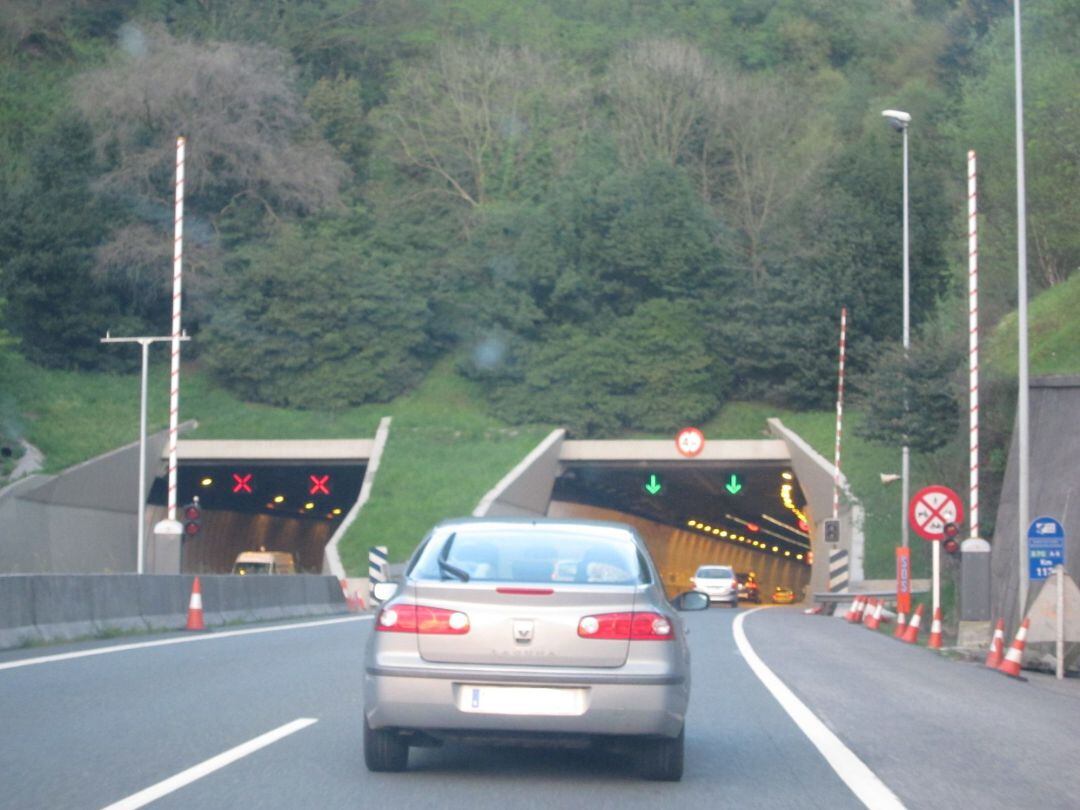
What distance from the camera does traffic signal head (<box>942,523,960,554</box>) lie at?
27.8 meters

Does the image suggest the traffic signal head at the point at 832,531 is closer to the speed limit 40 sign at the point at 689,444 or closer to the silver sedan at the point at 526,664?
the speed limit 40 sign at the point at 689,444

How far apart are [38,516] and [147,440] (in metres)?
5.97

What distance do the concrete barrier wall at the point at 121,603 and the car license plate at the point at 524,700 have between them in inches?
394

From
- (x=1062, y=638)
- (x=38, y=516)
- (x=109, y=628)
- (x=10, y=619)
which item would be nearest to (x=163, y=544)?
(x=109, y=628)

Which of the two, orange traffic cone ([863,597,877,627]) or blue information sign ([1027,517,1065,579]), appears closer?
blue information sign ([1027,517,1065,579])

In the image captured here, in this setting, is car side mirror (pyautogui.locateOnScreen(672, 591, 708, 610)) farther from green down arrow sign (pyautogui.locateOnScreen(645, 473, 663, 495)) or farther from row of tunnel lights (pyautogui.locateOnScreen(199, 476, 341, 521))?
row of tunnel lights (pyautogui.locateOnScreen(199, 476, 341, 521))

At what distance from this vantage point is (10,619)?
56.1 ft

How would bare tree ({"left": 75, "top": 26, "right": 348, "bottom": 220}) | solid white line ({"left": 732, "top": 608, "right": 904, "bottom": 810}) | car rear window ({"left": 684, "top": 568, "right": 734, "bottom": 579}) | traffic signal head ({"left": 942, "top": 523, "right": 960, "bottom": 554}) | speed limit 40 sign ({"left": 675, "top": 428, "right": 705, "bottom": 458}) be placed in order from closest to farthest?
solid white line ({"left": 732, "top": 608, "right": 904, "bottom": 810}) → traffic signal head ({"left": 942, "top": 523, "right": 960, "bottom": 554}) → car rear window ({"left": 684, "top": 568, "right": 734, "bottom": 579}) → speed limit 40 sign ({"left": 675, "top": 428, "right": 705, "bottom": 458}) → bare tree ({"left": 75, "top": 26, "right": 348, "bottom": 220})

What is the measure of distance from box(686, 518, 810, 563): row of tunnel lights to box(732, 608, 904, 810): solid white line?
56.9 metres

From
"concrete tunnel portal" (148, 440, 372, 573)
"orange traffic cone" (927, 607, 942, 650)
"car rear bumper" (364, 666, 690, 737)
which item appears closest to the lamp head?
"orange traffic cone" (927, 607, 942, 650)

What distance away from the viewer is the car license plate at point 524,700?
8383mm

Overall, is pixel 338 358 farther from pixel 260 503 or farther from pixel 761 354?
pixel 761 354

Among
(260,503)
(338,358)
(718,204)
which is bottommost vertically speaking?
(260,503)

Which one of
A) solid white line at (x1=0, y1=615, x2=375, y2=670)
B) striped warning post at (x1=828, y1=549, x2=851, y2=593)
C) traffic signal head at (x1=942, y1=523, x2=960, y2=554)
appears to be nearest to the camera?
solid white line at (x1=0, y1=615, x2=375, y2=670)
